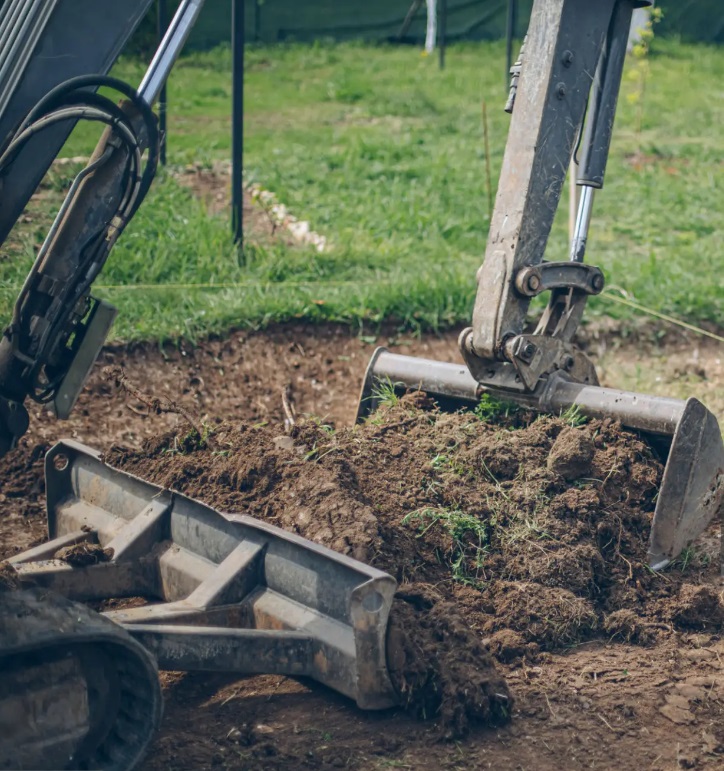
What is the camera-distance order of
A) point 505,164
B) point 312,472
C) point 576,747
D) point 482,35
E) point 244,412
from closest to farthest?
1. point 576,747
2. point 312,472
3. point 505,164
4. point 244,412
5. point 482,35

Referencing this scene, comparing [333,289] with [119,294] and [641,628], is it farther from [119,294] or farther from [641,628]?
[641,628]

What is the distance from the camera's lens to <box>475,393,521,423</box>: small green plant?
4.52 meters

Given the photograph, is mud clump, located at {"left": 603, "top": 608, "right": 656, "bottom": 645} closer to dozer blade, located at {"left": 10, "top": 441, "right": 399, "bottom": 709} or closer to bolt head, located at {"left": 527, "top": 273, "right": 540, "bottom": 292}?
dozer blade, located at {"left": 10, "top": 441, "right": 399, "bottom": 709}

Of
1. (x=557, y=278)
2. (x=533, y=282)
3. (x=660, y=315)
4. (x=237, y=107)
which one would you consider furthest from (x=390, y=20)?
(x=533, y=282)

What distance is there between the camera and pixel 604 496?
4105mm

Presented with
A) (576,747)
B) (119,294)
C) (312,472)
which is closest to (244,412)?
(119,294)

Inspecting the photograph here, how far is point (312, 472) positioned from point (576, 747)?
1.40 m

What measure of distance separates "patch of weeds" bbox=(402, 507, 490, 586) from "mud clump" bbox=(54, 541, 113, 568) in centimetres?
106

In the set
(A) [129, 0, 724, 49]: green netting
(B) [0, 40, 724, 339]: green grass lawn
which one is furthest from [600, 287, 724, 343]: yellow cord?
(A) [129, 0, 724, 49]: green netting

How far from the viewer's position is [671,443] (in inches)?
161

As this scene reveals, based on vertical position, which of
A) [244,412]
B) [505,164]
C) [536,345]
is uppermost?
[505,164]

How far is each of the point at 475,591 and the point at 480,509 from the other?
0.35m

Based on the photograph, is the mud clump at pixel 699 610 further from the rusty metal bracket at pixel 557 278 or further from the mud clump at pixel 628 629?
the rusty metal bracket at pixel 557 278

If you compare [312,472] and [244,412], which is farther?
[244,412]
